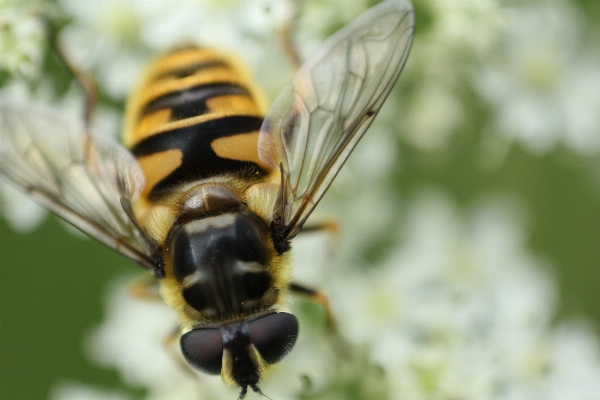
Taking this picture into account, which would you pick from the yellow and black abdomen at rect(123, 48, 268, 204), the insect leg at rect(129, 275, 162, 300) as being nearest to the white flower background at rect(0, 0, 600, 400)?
the insect leg at rect(129, 275, 162, 300)

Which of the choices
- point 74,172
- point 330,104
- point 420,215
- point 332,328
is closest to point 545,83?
point 420,215

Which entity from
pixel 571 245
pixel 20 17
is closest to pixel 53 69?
pixel 20 17

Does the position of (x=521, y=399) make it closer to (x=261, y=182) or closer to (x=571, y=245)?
(x=571, y=245)

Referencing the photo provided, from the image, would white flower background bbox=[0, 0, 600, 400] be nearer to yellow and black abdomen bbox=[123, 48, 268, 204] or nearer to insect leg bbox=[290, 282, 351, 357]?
insect leg bbox=[290, 282, 351, 357]

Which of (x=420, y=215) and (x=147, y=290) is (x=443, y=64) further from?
(x=147, y=290)

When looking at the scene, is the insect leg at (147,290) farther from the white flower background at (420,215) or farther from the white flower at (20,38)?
the white flower at (20,38)

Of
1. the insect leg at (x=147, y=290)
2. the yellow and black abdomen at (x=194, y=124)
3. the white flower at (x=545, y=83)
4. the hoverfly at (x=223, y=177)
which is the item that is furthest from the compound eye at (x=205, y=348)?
the white flower at (x=545, y=83)
